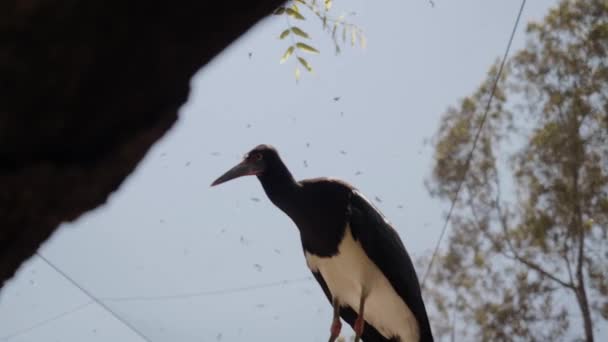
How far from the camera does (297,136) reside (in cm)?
345

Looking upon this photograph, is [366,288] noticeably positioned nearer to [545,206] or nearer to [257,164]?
[257,164]

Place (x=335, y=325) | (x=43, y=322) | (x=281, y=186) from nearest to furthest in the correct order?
1. (x=281, y=186)
2. (x=335, y=325)
3. (x=43, y=322)

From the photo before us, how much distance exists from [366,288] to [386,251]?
0.18 meters

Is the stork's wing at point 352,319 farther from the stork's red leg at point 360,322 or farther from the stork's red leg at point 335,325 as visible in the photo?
the stork's red leg at point 360,322

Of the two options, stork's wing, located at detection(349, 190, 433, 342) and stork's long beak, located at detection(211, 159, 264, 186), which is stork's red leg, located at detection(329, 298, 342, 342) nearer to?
stork's wing, located at detection(349, 190, 433, 342)

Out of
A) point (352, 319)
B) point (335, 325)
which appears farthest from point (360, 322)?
point (352, 319)

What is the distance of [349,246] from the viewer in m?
3.12

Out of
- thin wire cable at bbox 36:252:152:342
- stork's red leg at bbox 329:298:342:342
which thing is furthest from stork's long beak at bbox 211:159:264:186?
thin wire cable at bbox 36:252:152:342

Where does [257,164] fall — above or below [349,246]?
above

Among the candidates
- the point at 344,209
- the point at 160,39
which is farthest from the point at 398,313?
the point at 160,39

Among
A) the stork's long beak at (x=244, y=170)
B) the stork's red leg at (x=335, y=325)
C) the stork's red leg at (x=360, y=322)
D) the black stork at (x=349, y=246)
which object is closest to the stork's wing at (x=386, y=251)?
the black stork at (x=349, y=246)

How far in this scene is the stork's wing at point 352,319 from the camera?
336 cm

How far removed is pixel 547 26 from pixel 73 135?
16.3 feet

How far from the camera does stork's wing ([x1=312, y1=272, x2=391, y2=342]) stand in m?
3.36
